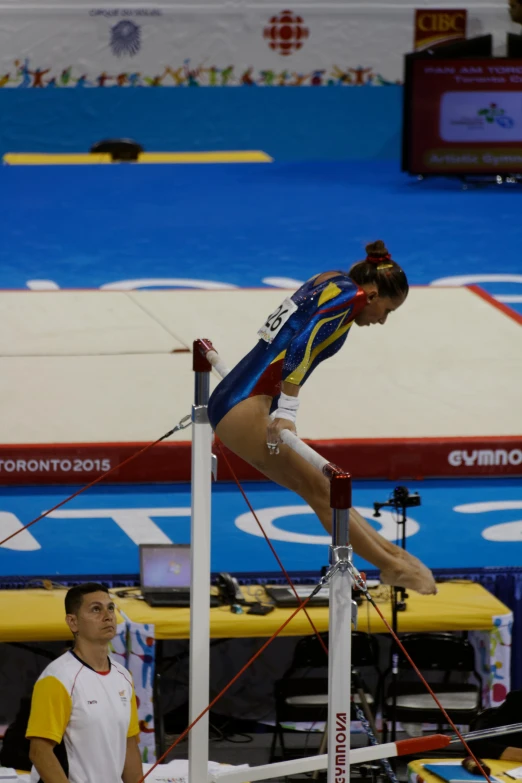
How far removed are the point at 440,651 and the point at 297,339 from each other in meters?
2.09

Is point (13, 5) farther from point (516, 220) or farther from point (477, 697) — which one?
point (477, 697)

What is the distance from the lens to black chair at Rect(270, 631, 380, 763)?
569cm

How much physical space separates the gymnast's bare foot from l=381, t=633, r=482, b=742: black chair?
177 centimetres

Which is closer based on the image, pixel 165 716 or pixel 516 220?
pixel 165 716

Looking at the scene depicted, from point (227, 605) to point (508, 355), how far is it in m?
4.21

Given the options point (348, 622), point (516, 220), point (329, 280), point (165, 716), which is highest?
point (516, 220)

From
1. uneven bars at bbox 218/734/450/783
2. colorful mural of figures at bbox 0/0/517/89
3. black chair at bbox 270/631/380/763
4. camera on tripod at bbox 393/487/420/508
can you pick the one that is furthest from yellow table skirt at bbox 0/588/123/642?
colorful mural of figures at bbox 0/0/517/89

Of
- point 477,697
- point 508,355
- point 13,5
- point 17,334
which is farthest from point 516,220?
point 477,697

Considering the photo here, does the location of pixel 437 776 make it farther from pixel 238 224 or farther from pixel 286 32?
pixel 286 32

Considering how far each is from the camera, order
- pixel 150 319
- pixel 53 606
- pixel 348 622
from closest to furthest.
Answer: pixel 348 622, pixel 53 606, pixel 150 319

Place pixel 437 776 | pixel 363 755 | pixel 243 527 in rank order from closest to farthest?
pixel 363 755
pixel 437 776
pixel 243 527

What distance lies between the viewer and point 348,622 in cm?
337

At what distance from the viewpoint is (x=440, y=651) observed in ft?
19.1

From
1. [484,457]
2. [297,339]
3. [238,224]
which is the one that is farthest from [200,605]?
[238,224]
